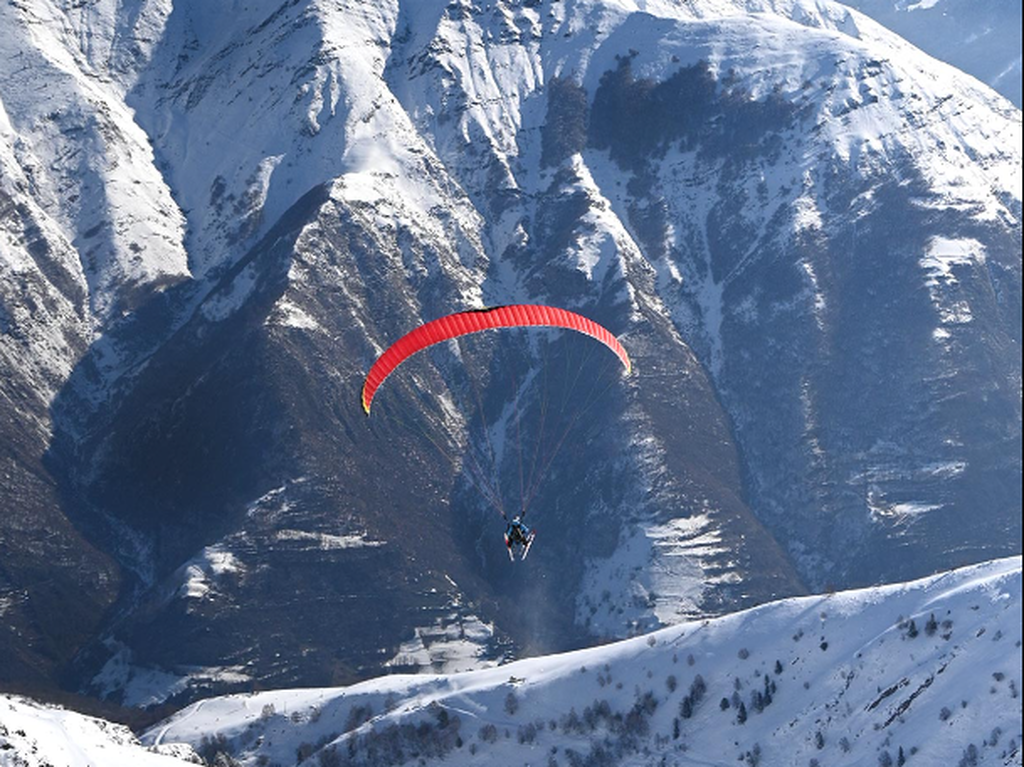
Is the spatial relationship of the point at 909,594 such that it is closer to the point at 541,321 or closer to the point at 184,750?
the point at 541,321

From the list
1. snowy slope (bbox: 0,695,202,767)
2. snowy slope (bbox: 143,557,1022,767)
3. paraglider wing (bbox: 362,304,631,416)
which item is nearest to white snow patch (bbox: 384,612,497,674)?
snowy slope (bbox: 143,557,1022,767)

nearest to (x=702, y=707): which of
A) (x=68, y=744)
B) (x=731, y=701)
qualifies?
(x=731, y=701)

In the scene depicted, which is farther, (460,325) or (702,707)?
(702,707)

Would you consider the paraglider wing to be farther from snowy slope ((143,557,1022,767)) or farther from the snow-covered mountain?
snowy slope ((143,557,1022,767))

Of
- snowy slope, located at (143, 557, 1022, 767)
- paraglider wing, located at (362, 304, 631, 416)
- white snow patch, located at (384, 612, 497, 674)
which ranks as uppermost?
paraglider wing, located at (362, 304, 631, 416)

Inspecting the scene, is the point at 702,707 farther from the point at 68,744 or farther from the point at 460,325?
the point at 460,325

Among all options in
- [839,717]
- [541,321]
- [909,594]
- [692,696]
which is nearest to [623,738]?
[692,696]

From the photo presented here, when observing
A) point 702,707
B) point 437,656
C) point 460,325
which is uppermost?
point 460,325

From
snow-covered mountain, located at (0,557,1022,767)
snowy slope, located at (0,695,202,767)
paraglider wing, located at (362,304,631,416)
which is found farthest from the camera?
snow-covered mountain, located at (0,557,1022,767)

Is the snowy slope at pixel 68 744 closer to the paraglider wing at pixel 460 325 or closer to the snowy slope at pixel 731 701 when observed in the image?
the snowy slope at pixel 731 701
